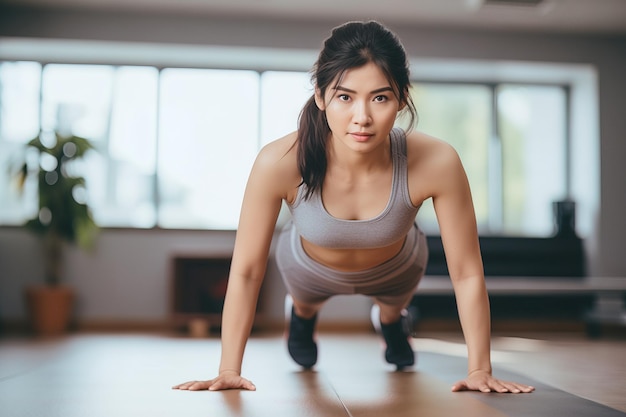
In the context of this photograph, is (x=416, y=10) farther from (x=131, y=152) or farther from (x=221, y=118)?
(x=131, y=152)

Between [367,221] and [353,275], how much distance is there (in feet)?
1.05

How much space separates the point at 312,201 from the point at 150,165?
3749 mm

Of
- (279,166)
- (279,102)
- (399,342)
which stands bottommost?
(399,342)

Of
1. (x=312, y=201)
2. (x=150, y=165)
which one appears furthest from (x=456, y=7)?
(x=312, y=201)

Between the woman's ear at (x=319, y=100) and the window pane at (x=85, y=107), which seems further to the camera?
the window pane at (x=85, y=107)

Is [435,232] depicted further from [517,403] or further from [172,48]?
[517,403]

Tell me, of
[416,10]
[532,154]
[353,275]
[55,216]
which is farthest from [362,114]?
[532,154]

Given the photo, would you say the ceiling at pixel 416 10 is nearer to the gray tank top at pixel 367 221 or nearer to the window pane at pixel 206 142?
the window pane at pixel 206 142

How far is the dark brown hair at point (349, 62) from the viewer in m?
Result: 1.67

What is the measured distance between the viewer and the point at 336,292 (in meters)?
2.29

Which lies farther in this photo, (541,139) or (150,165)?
(541,139)

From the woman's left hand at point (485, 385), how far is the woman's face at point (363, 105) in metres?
0.69

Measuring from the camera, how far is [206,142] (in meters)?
5.44

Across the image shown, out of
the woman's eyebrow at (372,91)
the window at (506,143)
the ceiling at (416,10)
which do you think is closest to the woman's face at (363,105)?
the woman's eyebrow at (372,91)
